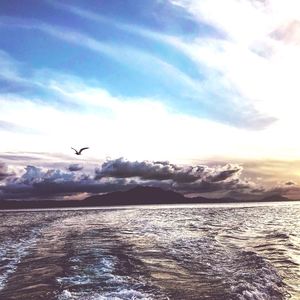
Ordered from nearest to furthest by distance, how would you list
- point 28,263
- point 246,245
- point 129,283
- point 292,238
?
1. point 129,283
2. point 28,263
3. point 246,245
4. point 292,238

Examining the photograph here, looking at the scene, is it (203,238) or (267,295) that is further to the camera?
(203,238)

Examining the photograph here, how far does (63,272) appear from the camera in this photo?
1708 centimetres

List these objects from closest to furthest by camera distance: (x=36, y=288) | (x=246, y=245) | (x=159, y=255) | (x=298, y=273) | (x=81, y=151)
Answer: (x=36, y=288)
(x=298, y=273)
(x=159, y=255)
(x=246, y=245)
(x=81, y=151)

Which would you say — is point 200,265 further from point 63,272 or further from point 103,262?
point 63,272

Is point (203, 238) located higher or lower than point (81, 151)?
lower

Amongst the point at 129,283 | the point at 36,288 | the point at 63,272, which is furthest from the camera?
the point at 63,272

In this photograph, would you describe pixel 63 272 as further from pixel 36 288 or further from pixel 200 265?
pixel 200 265

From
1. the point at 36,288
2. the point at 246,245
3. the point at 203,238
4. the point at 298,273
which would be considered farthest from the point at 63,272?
the point at 203,238

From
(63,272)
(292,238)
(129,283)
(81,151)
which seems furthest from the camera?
(81,151)

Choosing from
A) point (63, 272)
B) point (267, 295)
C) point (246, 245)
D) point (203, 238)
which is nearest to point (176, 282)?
point (267, 295)

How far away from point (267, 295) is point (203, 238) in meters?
17.0

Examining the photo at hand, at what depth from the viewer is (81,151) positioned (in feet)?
147

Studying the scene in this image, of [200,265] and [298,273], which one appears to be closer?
[298,273]

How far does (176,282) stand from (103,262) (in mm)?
4884
